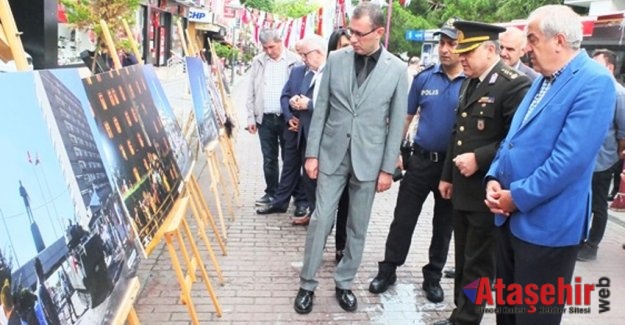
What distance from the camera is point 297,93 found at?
17.4 ft

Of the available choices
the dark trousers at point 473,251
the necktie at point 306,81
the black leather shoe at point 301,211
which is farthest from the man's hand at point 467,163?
the black leather shoe at point 301,211

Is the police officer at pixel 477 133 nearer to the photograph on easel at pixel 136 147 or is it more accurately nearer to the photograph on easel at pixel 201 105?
the photograph on easel at pixel 136 147

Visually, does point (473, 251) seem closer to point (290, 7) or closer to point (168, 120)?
point (168, 120)

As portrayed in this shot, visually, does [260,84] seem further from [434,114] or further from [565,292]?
[565,292]

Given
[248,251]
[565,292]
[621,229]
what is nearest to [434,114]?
[565,292]

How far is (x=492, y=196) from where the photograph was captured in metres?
2.59

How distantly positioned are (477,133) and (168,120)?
6.76 ft

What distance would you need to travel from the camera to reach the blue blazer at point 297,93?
5006mm

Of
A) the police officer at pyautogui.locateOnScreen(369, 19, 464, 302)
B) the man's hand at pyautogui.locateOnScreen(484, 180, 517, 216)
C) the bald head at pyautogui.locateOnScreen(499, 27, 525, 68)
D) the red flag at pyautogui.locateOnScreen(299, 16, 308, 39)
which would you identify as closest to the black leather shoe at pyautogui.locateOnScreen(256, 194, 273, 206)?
the police officer at pyautogui.locateOnScreen(369, 19, 464, 302)

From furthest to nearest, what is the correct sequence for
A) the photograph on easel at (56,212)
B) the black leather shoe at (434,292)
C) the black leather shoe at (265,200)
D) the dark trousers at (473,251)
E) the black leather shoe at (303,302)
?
the black leather shoe at (265,200)
the black leather shoe at (434,292)
the black leather shoe at (303,302)
the dark trousers at (473,251)
the photograph on easel at (56,212)

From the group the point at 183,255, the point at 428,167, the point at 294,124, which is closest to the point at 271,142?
the point at 294,124

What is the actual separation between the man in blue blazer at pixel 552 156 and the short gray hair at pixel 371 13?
1.10 m

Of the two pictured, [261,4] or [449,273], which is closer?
[449,273]

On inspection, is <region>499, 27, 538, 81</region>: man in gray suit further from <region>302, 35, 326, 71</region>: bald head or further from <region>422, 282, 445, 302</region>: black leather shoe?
<region>422, 282, 445, 302</region>: black leather shoe
